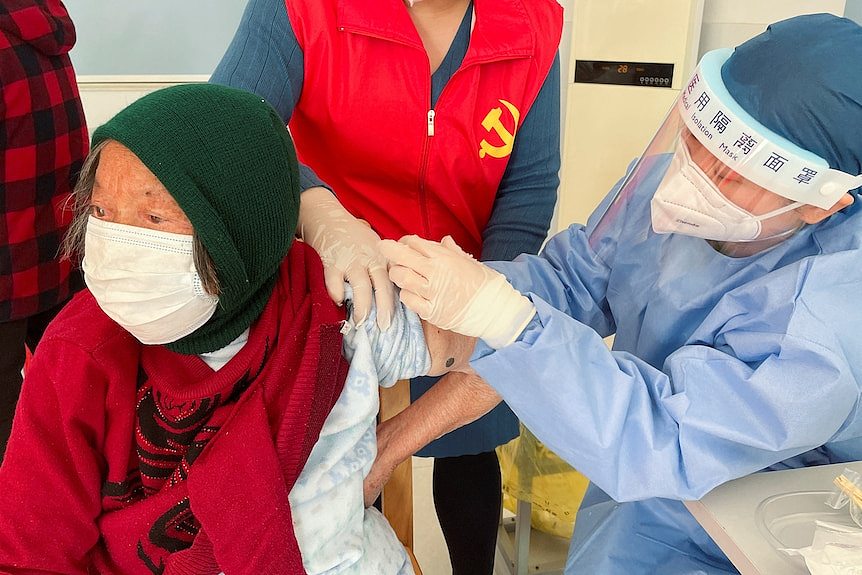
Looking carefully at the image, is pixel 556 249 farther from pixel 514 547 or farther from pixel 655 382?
pixel 514 547

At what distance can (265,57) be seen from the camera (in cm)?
122

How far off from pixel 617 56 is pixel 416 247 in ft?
6.73

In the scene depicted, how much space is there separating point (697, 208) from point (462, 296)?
14.2 inches

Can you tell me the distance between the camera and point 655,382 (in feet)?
3.29

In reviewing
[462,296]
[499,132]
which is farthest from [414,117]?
[462,296]

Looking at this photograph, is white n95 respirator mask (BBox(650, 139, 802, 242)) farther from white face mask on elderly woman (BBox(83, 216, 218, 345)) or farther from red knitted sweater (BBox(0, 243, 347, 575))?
white face mask on elderly woman (BBox(83, 216, 218, 345))

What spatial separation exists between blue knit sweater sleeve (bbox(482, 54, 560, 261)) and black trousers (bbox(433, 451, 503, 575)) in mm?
511

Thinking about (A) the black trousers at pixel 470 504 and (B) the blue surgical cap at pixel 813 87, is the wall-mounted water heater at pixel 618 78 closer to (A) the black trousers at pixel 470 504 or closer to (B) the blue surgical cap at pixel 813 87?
(A) the black trousers at pixel 470 504

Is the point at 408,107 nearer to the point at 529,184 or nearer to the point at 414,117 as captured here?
the point at 414,117

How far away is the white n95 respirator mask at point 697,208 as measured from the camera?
0.99m

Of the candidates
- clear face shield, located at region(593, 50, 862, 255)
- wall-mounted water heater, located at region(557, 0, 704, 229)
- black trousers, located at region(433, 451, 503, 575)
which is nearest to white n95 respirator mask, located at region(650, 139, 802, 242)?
clear face shield, located at region(593, 50, 862, 255)

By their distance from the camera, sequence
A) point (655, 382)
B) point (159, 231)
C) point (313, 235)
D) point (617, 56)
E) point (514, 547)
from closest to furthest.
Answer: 1. point (159, 231)
2. point (655, 382)
3. point (313, 235)
4. point (514, 547)
5. point (617, 56)

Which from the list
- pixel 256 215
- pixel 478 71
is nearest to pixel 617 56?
pixel 478 71

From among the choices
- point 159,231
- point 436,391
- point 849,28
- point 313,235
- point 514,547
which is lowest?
point 514,547
